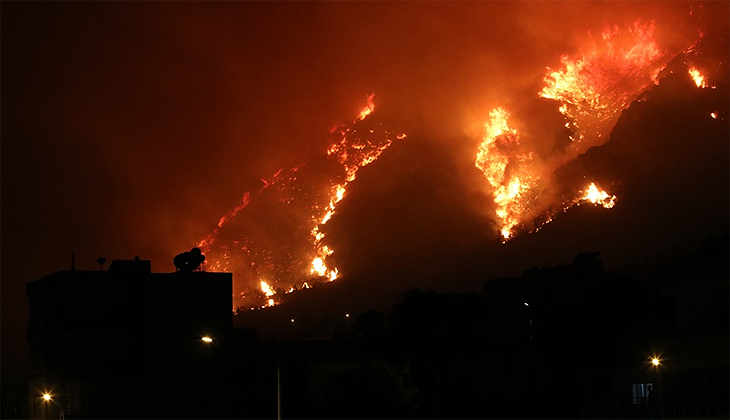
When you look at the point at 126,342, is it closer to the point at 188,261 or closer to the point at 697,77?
the point at 188,261


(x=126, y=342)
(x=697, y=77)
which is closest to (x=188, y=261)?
(x=126, y=342)

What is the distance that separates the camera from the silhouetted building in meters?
77.2

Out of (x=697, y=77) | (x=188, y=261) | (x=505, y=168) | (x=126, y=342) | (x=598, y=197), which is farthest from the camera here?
(x=505, y=168)

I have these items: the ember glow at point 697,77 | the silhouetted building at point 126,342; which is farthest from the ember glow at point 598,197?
the silhouetted building at point 126,342

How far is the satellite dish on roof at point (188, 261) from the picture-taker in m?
84.4

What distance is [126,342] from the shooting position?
80500 mm

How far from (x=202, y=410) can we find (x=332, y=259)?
5428 cm

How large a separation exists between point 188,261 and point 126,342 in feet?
24.6

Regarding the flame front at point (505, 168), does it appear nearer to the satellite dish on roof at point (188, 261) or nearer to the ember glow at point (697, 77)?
the ember glow at point (697, 77)

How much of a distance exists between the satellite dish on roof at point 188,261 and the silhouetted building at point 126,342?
989mm

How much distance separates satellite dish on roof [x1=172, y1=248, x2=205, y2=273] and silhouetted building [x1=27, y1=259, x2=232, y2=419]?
0.99 m

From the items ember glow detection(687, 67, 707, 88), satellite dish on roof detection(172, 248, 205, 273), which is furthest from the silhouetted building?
ember glow detection(687, 67, 707, 88)

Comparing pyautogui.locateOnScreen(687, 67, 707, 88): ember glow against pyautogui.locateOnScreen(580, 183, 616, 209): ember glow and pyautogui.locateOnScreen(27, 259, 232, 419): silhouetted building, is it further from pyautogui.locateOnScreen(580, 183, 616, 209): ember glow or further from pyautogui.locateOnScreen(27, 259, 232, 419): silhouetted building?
pyautogui.locateOnScreen(27, 259, 232, 419): silhouetted building

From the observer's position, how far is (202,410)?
79.3m
